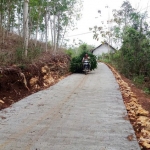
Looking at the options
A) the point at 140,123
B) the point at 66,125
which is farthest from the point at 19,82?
the point at 140,123

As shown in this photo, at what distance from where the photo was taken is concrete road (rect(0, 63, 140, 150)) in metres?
3.93

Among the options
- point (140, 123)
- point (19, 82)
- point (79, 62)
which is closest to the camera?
point (140, 123)

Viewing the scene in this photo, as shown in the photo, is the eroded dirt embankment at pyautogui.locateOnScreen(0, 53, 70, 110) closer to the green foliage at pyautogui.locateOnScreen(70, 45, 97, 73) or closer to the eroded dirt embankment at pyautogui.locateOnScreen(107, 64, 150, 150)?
the eroded dirt embankment at pyautogui.locateOnScreen(107, 64, 150, 150)

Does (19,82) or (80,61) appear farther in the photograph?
(80,61)

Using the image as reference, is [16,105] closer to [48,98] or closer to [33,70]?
[48,98]

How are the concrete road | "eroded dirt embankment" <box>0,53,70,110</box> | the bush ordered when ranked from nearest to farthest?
the concrete road → "eroded dirt embankment" <box>0,53,70,110</box> → the bush

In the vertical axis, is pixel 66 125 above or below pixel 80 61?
below

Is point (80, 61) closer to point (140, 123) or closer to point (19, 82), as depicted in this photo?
point (19, 82)

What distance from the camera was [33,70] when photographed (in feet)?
32.6

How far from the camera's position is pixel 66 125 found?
4930mm

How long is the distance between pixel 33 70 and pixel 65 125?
5.42m

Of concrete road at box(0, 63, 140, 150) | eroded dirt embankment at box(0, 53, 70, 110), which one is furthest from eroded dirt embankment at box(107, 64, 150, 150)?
eroded dirt embankment at box(0, 53, 70, 110)

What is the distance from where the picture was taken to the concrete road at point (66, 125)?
12.9 feet

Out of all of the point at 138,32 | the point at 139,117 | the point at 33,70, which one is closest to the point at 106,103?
the point at 139,117
